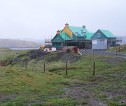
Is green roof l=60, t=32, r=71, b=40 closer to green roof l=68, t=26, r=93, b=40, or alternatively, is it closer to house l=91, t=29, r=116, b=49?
green roof l=68, t=26, r=93, b=40

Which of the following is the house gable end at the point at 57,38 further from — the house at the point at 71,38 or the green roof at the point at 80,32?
the green roof at the point at 80,32

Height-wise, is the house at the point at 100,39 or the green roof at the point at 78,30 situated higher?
the green roof at the point at 78,30

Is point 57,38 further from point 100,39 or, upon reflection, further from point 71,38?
point 100,39

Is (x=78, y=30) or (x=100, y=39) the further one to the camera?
(x=78, y=30)

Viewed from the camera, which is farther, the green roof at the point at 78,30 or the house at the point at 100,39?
the green roof at the point at 78,30

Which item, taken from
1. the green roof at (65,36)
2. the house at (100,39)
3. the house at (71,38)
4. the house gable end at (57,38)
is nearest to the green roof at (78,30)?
the house at (71,38)

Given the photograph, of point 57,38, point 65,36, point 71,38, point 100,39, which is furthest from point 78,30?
point 100,39

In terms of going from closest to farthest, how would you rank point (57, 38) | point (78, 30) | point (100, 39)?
point (100, 39), point (57, 38), point (78, 30)

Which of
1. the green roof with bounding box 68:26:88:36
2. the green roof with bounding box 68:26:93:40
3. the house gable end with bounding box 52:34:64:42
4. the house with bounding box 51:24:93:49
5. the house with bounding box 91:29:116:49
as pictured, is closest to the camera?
the house with bounding box 91:29:116:49

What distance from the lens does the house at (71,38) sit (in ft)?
257

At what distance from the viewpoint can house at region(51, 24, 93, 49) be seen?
78188 mm

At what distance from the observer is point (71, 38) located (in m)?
79.2

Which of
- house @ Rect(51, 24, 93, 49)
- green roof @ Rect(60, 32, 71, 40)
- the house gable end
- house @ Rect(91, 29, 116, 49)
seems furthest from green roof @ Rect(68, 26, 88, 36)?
house @ Rect(91, 29, 116, 49)

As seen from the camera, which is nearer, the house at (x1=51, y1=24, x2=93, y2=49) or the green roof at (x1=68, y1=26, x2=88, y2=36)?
the house at (x1=51, y1=24, x2=93, y2=49)
